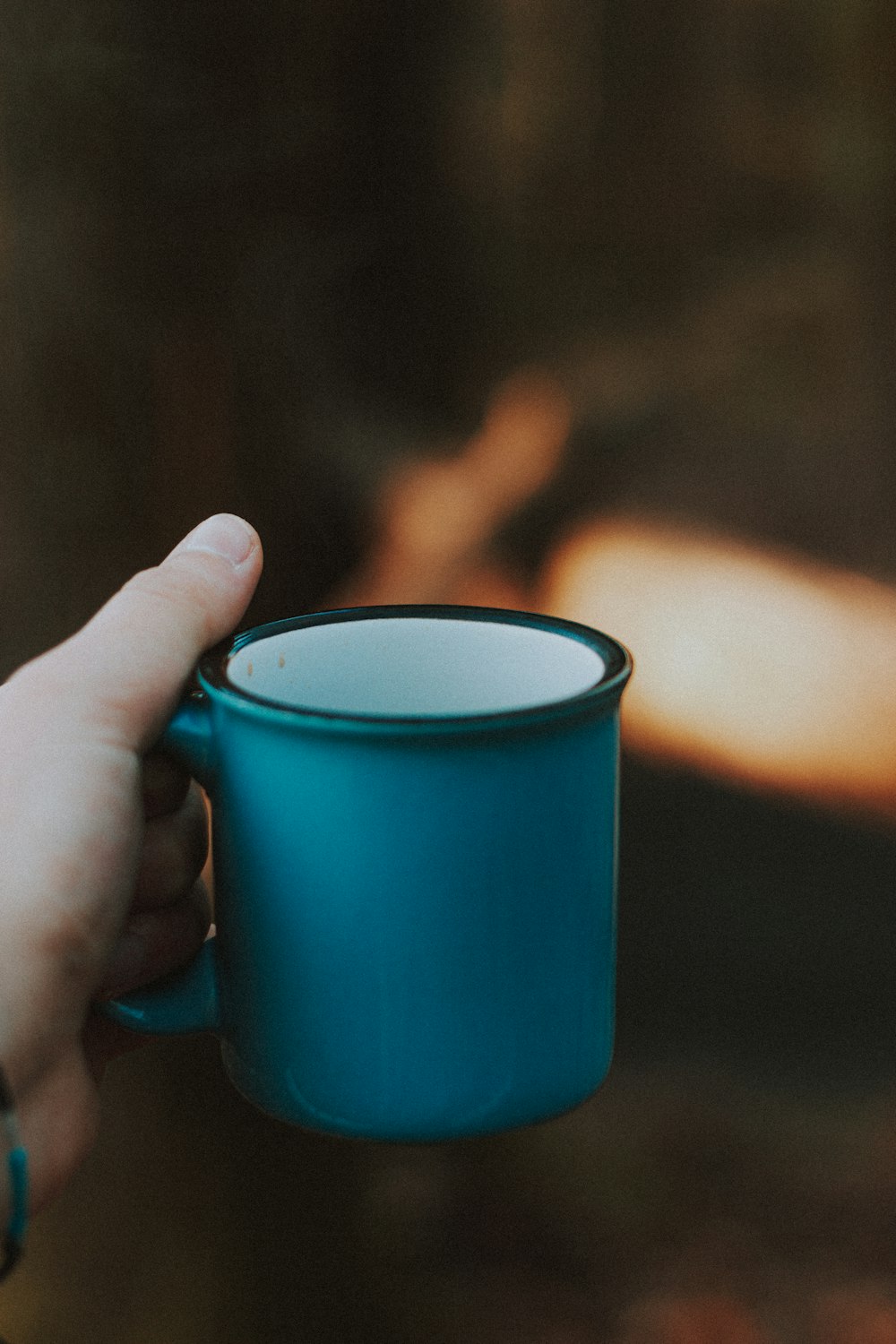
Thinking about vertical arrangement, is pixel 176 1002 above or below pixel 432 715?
below

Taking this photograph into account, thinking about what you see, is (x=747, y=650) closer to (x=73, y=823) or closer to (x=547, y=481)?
(x=547, y=481)

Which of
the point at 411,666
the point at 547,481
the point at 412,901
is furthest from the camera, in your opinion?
the point at 547,481

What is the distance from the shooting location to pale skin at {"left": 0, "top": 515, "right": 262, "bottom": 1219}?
0.53 metres

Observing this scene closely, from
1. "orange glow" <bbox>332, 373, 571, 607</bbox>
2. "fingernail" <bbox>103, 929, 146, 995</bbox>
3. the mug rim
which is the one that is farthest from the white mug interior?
"orange glow" <bbox>332, 373, 571, 607</bbox>

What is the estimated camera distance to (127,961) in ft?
2.13

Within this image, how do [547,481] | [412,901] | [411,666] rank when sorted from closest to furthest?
[412,901] < [411,666] < [547,481]

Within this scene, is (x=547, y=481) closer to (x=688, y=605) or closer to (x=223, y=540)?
(x=688, y=605)

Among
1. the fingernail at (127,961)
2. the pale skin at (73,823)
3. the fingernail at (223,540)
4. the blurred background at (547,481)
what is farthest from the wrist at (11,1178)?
the blurred background at (547,481)

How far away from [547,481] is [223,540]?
323 millimetres

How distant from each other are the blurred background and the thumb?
1.03ft

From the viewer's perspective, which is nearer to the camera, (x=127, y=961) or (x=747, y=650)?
(x=127, y=961)

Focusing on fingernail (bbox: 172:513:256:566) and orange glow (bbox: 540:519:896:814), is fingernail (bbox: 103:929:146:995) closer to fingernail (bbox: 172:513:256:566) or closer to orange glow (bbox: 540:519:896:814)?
fingernail (bbox: 172:513:256:566)

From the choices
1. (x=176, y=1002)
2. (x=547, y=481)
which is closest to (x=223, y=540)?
(x=176, y=1002)

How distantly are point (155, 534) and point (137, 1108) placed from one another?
0.41 meters
